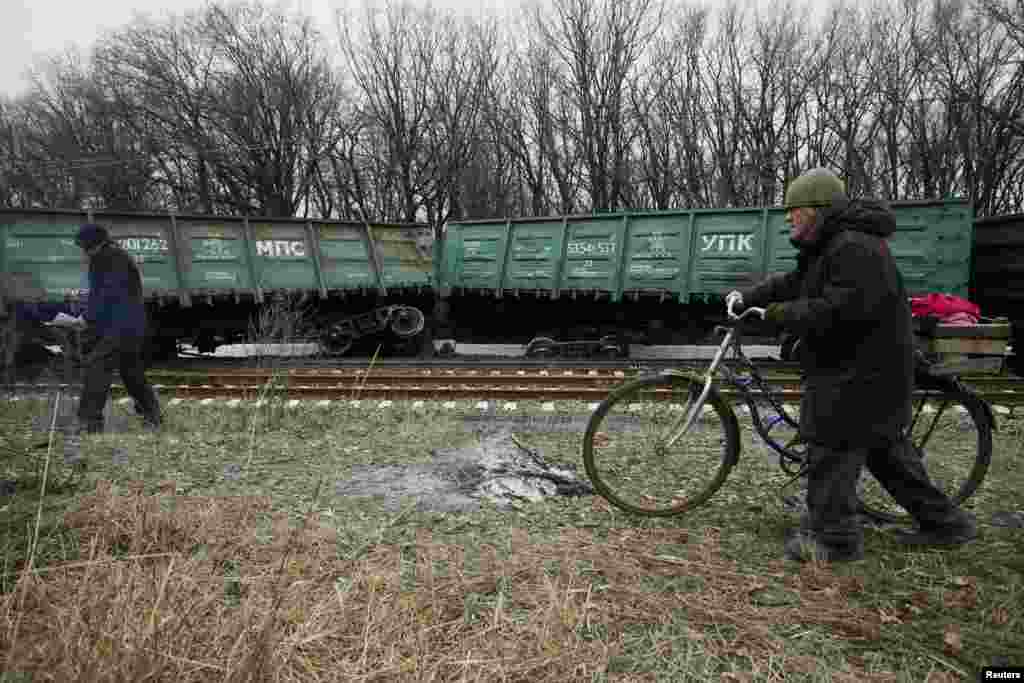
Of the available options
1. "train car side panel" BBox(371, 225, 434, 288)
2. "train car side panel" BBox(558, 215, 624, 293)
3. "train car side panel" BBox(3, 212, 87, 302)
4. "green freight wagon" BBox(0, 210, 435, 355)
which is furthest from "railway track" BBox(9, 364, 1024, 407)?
"train car side panel" BBox(371, 225, 434, 288)

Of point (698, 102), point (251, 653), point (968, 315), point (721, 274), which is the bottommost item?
point (251, 653)

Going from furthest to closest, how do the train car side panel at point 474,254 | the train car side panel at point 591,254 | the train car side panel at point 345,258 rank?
the train car side panel at point 474,254 → the train car side panel at point 345,258 → the train car side panel at point 591,254

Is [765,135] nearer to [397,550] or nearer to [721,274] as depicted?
[721,274]

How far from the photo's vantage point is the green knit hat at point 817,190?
2.50 m

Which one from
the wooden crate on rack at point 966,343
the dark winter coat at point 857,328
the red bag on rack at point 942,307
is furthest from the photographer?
the red bag on rack at point 942,307

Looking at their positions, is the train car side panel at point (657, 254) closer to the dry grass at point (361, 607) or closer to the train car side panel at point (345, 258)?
the train car side panel at point (345, 258)

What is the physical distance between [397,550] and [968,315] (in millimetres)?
3893

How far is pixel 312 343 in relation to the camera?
11.2 meters

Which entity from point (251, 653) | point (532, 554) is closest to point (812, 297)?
point (532, 554)

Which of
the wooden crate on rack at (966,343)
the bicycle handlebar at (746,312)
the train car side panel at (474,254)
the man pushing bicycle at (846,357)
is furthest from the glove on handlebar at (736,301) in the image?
the train car side panel at (474,254)

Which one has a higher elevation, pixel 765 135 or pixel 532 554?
pixel 765 135

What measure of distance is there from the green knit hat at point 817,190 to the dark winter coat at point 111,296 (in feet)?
17.0

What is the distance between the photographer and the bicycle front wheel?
3.10m

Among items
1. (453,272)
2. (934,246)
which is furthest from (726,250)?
(453,272)
